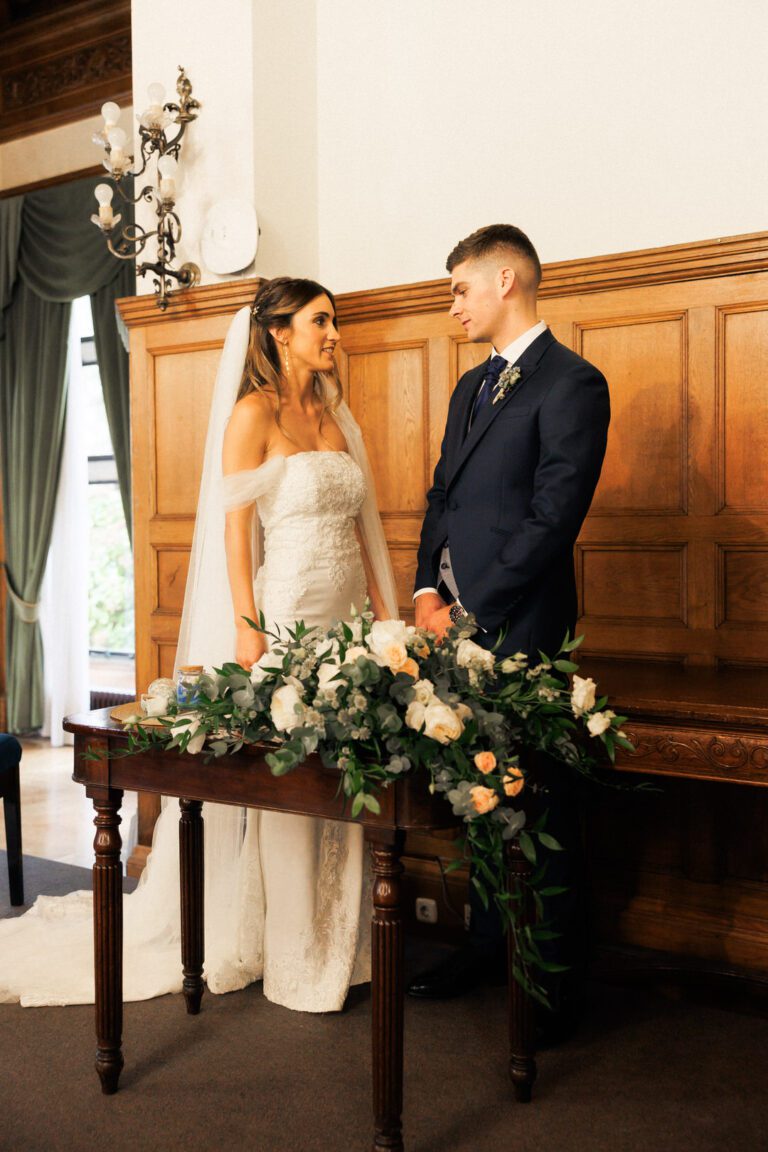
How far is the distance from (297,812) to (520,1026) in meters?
0.75

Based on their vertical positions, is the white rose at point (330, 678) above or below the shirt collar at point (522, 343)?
below

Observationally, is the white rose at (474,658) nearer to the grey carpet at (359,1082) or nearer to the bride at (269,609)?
the bride at (269,609)

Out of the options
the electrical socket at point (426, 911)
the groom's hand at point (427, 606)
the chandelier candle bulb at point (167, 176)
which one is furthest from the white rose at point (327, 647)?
the chandelier candle bulb at point (167, 176)

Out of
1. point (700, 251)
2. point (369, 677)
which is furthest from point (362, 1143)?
point (700, 251)

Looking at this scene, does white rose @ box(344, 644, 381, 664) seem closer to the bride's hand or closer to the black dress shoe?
the bride's hand

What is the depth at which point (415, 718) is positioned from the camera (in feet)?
6.54

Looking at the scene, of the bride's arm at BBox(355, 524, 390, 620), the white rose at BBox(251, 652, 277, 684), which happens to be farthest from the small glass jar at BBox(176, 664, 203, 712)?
the bride's arm at BBox(355, 524, 390, 620)

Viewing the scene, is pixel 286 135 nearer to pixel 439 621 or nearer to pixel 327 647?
pixel 439 621

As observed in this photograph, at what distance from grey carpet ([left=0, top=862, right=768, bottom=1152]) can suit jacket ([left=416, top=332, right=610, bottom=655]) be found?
1.05 meters

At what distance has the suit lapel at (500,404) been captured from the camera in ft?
9.16

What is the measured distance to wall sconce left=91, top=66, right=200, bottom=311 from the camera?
12.6 feet

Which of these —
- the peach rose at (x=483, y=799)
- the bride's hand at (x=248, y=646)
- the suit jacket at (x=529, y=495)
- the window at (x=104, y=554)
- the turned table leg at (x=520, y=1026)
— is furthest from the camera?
the window at (x=104, y=554)

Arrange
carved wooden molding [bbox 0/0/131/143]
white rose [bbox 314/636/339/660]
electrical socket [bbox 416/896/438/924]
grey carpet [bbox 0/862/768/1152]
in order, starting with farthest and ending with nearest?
1. carved wooden molding [bbox 0/0/131/143]
2. electrical socket [bbox 416/896/438/924]
3. grey carpet [bbox 0/862/768/1152]
4. white rose [bbox 314/636/339/660]

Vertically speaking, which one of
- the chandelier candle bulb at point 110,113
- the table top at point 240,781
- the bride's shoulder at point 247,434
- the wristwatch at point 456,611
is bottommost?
the table top at point 240,781
